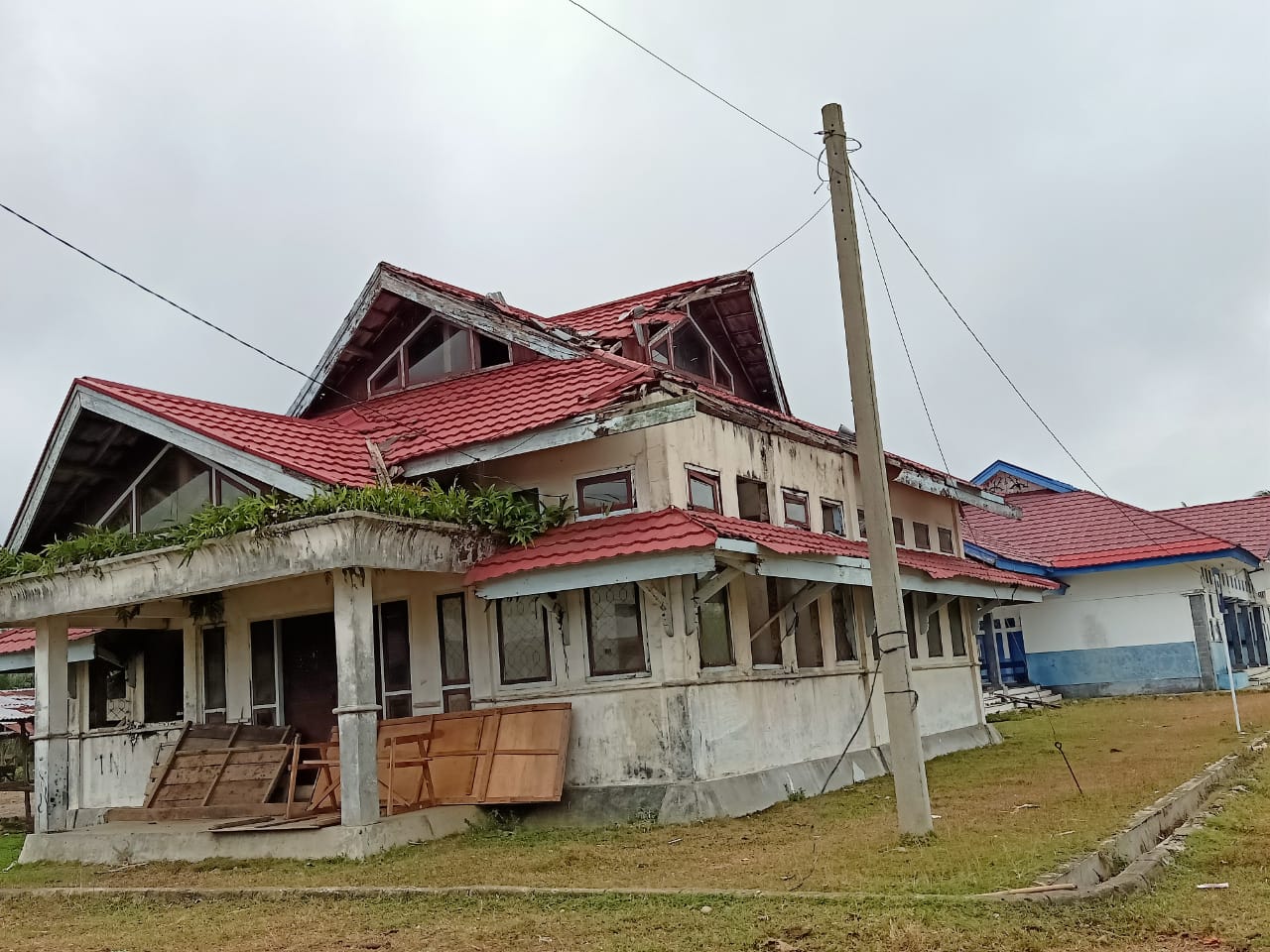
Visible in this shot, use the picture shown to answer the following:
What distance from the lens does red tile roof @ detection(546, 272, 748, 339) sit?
15.7 metres

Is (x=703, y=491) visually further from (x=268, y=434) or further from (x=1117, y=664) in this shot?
(x=1117, y=664)

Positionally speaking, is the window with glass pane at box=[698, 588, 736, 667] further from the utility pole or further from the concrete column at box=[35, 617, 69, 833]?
the concrete column at box=[35, 617, 69, 833]

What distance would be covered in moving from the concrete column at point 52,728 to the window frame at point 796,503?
29.9 ft

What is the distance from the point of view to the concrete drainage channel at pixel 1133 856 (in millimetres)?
6859

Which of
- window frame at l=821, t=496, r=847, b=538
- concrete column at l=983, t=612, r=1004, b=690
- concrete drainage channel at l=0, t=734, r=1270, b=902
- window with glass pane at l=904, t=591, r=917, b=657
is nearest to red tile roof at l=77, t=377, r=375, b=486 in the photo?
concrete drainage channel at l=0, t=734, r=1270, b=902

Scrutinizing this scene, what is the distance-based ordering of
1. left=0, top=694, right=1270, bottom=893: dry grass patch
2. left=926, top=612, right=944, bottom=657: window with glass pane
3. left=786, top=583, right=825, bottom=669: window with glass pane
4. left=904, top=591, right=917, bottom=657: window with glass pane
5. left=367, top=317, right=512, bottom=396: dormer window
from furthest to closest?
left=926, top=612, right=944, bottom=657: window with glass pane < left=904, top=591, right=917, bottom=657: window with glass pane < left=367, top=317, right=512, bottom=396: dormer window < left=786, top=583, right=825, bottom=669: window with glass pane < left=0, top=694, right=1270, bottom=893: dry grass patch

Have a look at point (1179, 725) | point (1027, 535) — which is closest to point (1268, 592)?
point (1027, 535)

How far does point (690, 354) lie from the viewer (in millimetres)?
17266

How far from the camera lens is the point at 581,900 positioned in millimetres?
7840

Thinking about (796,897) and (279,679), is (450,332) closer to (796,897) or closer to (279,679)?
(279,679)

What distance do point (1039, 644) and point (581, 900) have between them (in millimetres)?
23579

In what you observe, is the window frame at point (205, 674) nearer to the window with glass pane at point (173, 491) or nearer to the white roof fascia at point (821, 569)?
the window with glass pane at point (173, 491)

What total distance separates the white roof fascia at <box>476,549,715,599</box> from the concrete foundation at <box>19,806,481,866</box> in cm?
236

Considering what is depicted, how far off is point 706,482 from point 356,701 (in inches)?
192
